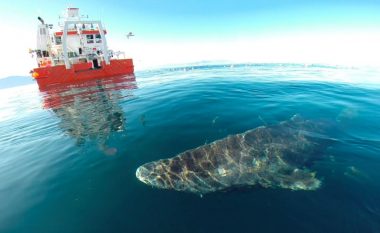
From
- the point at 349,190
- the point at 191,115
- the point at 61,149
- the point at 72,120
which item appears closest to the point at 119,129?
the point at 61,149

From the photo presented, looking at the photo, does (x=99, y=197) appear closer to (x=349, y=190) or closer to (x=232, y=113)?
(x=349, y=190)

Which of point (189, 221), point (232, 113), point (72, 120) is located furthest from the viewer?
point (72, 120)

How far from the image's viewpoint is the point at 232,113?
475 inches

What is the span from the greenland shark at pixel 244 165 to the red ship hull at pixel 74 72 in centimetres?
4619

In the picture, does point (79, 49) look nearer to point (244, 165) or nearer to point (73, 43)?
point (73, 43)

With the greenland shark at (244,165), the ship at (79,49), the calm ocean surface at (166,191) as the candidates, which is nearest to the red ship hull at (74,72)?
the ship at (79,49)

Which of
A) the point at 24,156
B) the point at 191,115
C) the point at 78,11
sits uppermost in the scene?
the point at 78,11

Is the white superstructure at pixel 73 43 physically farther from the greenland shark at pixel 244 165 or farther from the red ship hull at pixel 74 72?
the greenland shark at pixel 244 165

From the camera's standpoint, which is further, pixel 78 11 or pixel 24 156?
pixel 78 11

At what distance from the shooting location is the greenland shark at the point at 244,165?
6.50 meters

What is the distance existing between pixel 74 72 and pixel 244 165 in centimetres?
4824

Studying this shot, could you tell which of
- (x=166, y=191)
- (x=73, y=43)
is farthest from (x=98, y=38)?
(x=166, y=191)

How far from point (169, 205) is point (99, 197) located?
7.25 feet

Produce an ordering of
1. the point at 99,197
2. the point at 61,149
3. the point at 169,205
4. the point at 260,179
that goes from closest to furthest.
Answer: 1. the point at 169,205
2. the point at 99,197
3. the point at 260,179
4. the point at 61,149
